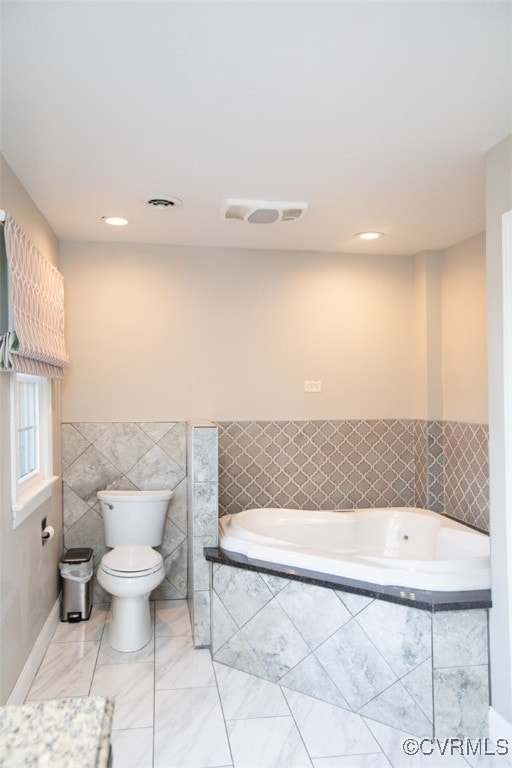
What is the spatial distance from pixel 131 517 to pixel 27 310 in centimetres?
163

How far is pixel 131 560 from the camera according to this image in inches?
131

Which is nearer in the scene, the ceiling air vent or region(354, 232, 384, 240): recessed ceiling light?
the ceiling air vent

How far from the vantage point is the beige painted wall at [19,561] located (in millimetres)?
2381

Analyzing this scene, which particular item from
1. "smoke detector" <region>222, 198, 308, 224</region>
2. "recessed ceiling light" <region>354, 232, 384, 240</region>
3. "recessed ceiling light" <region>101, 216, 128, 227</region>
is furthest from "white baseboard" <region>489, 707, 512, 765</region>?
"recessed ceiling light" <region>101, 216, 128, 227</region>

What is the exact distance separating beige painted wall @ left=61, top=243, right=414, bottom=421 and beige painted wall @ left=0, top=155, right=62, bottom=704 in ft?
2.06

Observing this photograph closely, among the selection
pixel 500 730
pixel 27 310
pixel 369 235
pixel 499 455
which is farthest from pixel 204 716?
pixel 369 235

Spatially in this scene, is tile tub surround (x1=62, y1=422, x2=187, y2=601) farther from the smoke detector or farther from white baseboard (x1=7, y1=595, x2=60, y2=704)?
the smoke detector

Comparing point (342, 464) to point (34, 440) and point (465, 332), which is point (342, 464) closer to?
point (465, 332)

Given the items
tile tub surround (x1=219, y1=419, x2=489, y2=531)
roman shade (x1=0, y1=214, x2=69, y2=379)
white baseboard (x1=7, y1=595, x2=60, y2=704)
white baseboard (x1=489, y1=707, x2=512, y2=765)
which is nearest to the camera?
white baseboard (x1=489, y1=707, x2=512, y2=765)

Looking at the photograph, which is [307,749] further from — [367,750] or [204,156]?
[204,156]

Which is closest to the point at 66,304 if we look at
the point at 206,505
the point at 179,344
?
the point at 179,344

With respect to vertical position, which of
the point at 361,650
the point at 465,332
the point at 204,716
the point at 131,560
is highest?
the point at 465,332

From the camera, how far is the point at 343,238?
3803 millimetres

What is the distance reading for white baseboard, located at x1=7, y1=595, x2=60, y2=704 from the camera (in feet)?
8.33
